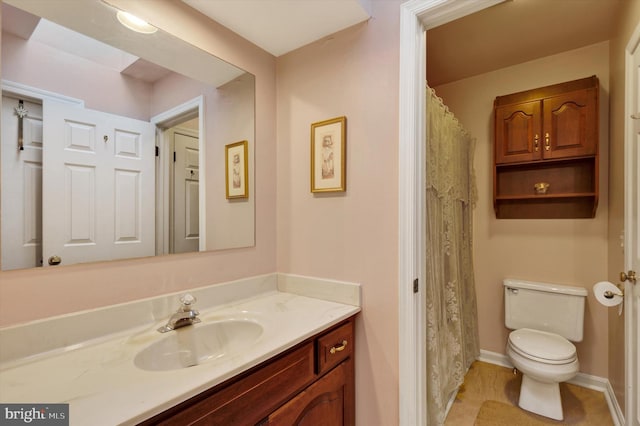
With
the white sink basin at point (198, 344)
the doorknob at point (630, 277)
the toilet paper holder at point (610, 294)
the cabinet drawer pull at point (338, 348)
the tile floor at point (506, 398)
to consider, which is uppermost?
the doorknob at point (630, 277)

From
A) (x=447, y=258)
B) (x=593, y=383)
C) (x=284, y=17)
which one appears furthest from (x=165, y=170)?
(x=593, y=383)

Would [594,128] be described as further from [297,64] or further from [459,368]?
[297,64]

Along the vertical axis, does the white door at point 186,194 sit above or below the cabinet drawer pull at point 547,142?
below

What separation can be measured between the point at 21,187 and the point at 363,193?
1.20 m

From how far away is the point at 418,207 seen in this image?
1258 mm

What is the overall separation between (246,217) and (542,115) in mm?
2218

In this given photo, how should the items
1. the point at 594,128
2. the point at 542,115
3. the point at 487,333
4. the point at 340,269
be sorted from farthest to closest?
the point at 487,333, the point at 542,115, the point at 594,128, the point at 340,269

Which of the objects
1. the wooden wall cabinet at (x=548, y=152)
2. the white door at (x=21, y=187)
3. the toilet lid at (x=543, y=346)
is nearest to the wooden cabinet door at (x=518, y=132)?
the wooden wall cabinet at (x=548, y=152)

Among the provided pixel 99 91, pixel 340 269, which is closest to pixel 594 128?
pixel 340 269

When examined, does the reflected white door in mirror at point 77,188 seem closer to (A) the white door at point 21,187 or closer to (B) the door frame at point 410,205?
(A) the white door at point 21,187

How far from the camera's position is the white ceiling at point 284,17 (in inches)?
49.5

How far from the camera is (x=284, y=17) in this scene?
1.34 m

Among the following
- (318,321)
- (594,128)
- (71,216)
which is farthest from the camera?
(594,128)

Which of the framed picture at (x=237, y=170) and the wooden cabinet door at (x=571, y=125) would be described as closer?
the framed picture at (x=237, y=170)
